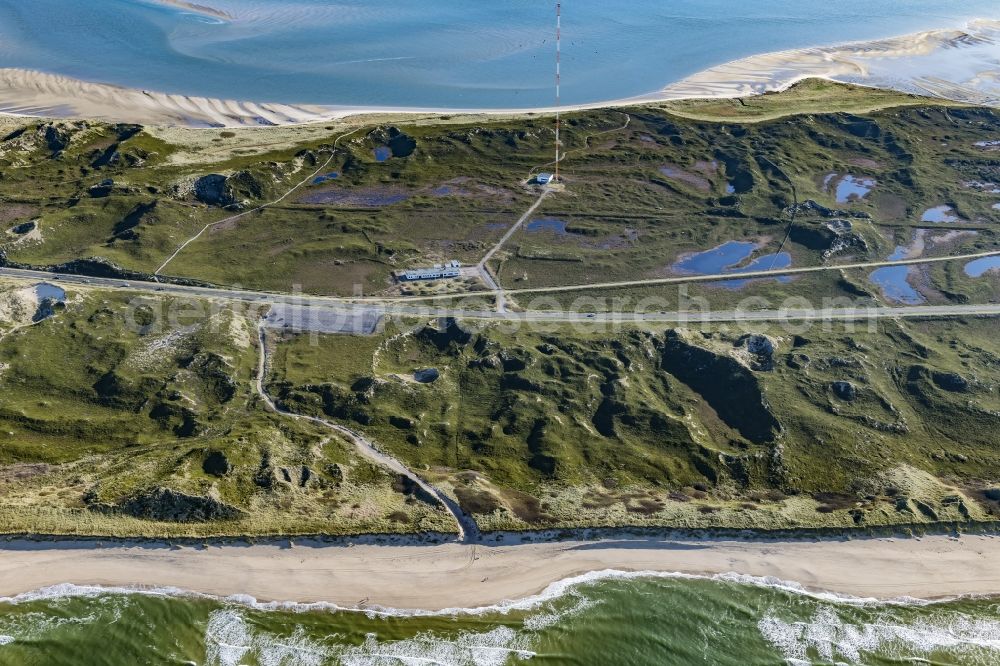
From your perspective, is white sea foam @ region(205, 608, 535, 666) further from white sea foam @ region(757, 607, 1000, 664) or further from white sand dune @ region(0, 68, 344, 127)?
white sand dune @ region(0, 68, 344, 127)

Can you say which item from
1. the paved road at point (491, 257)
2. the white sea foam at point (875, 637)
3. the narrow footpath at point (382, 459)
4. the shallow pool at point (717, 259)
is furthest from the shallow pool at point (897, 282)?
the narrow footpath at point (382, 459)

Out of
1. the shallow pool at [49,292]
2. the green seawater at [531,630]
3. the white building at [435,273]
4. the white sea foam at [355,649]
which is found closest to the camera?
the white sea foam at [355,649]

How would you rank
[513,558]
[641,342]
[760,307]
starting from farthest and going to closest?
[760,307] < [641,342] < [513,558]

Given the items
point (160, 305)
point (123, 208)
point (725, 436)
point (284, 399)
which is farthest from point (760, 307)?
point (123, 208)

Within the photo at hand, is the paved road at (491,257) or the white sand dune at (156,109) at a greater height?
the white sand dune at (156,109)

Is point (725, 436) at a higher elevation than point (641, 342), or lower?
lower

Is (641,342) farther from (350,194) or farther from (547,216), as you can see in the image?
(350,194)

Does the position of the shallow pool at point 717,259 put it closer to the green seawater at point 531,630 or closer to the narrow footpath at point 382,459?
the green seawater at point 531,630

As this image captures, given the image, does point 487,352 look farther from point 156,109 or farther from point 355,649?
point 156,109
